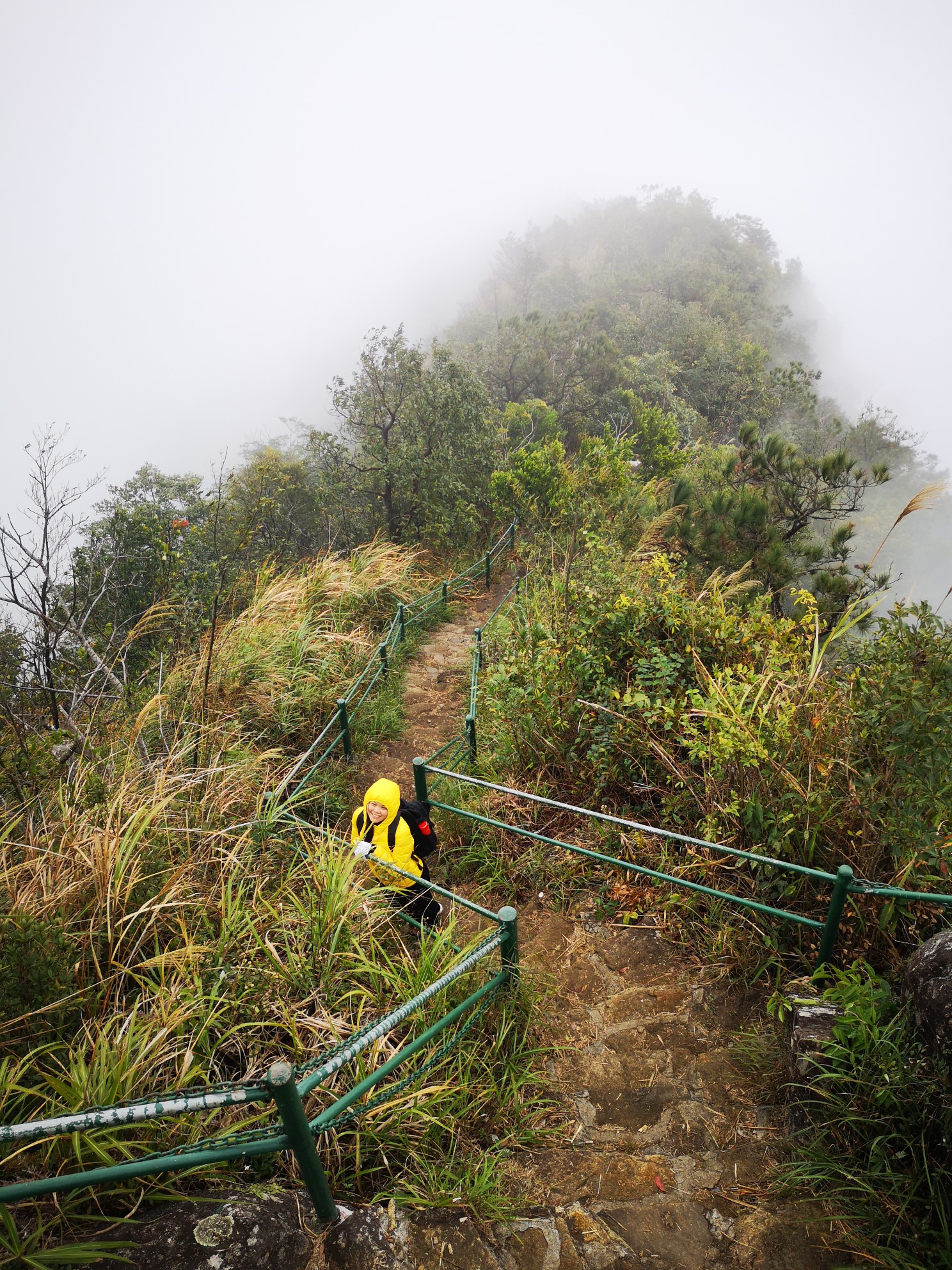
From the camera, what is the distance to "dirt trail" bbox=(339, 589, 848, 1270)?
196 centimetres

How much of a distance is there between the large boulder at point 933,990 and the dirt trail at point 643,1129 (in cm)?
67

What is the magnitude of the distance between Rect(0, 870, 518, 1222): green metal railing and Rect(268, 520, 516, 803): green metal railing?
6.00ft

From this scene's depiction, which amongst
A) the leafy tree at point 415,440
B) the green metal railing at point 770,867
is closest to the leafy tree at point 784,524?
the leafy tree at point 415,440

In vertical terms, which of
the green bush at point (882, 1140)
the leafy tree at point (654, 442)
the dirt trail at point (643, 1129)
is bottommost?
the dirt trail at point (643, 1129)

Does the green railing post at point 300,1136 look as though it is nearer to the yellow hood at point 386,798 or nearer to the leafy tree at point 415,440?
the yellow hood at point 386,798

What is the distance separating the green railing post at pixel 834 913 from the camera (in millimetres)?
2340

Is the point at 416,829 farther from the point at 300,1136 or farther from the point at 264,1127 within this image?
the point at 300,1136

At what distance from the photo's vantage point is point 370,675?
6.75 metres

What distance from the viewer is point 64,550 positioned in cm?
Answer: 743

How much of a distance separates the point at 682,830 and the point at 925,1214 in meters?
1.88

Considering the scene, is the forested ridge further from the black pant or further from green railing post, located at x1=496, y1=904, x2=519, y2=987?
the black pant

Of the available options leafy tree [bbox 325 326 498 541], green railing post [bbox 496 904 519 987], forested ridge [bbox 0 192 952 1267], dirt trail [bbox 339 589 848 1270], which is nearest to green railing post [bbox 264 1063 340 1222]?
dirt trail [bbox 339 589 848 1270]

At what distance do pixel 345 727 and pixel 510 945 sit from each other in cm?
313

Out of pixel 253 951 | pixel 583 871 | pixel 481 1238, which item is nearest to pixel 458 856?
pixel 583 871
